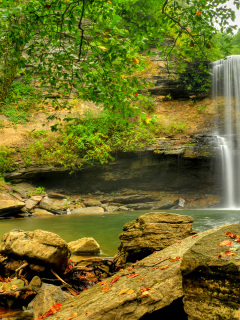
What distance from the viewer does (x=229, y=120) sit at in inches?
863

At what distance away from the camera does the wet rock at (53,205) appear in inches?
563

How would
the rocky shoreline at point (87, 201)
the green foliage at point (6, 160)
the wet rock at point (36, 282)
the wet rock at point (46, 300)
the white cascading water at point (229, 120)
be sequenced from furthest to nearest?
1. the white cascading water at point (229, 120)
2. the green foliage at point (6, 160)
3. the rocky shoreline at point (87, 201)
4. the wet rock at point (36, 282)
5. the wet rock at point (46, 300)

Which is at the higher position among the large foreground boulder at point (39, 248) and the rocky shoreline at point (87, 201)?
the large foreground boulder at point (39, 248)

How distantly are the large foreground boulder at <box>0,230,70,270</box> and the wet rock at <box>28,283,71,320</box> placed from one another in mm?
557

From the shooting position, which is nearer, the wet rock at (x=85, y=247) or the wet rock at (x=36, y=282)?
the wet rock at (x=36, y=282)

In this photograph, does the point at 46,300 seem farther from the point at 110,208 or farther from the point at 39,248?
the point at 110,208

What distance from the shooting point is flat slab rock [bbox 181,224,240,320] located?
1.55 m

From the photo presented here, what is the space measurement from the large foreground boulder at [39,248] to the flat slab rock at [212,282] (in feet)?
8.11

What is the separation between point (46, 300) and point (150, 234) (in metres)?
2.14

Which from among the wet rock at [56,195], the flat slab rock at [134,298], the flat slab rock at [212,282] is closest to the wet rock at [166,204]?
the wet rock at [56,195]

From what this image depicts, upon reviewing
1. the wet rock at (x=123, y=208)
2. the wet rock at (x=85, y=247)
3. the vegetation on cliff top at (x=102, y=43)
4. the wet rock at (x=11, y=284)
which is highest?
the vegetation on cliff top at (x=102, y=43)

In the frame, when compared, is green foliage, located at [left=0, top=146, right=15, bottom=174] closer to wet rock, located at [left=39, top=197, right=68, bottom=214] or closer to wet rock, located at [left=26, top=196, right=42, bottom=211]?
wet rock, located at [left=26, top=196, right=42, bottom=211]

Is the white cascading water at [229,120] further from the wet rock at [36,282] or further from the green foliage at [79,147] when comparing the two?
the wet rock at [36,282]

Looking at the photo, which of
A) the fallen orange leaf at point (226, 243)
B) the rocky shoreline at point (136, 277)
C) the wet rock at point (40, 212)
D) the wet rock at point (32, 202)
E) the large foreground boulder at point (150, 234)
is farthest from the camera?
the wet rock at point (32, 202)
